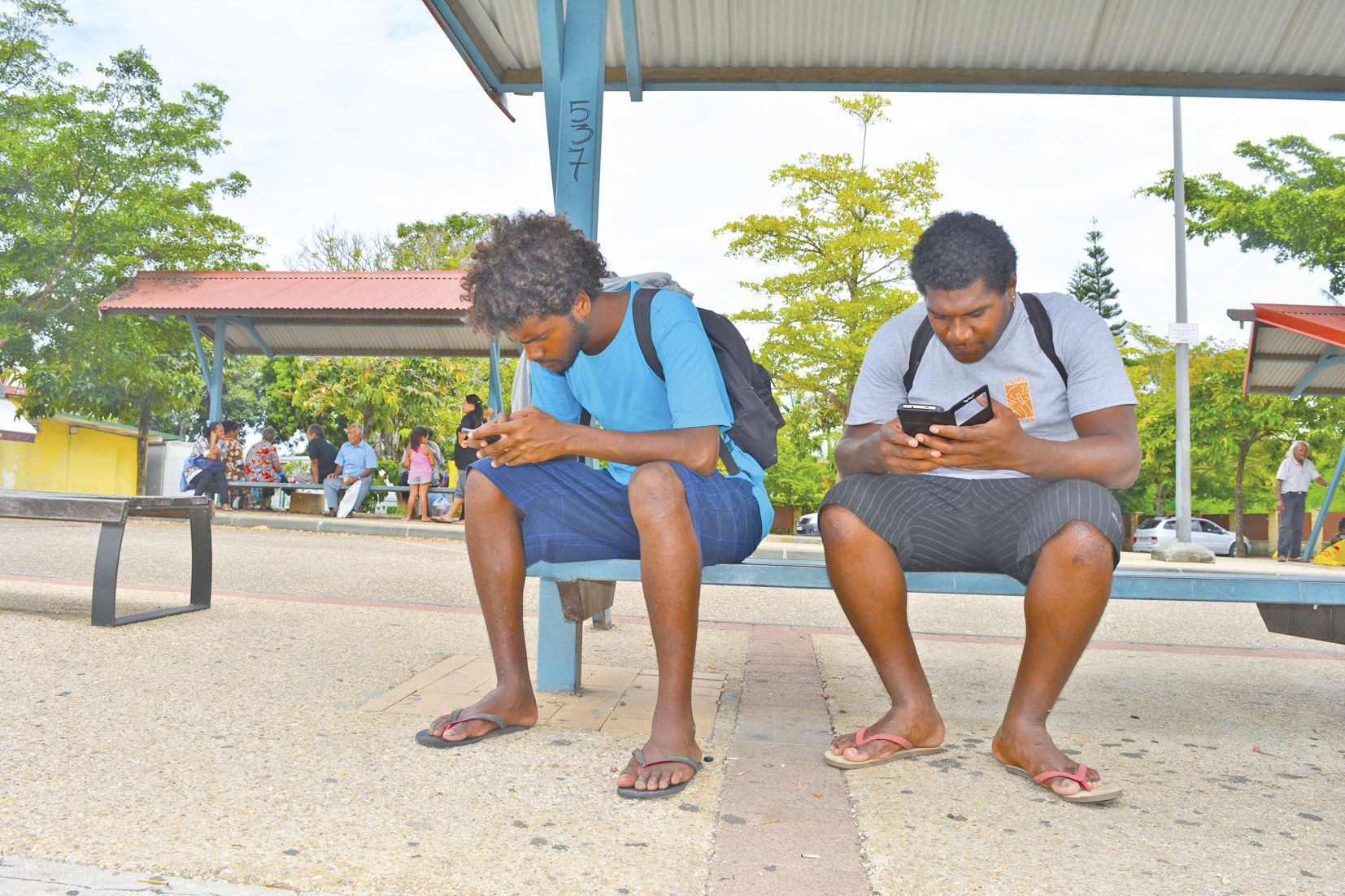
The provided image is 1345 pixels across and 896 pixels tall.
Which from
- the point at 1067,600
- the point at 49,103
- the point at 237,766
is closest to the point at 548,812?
the point at 237,766

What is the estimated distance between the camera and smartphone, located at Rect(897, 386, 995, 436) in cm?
246

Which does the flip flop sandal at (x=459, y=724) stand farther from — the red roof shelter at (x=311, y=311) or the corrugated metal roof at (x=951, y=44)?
the red roof shelter at (x=311, y=311)

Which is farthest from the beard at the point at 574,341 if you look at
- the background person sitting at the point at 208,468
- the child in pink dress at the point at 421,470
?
the background person sitting at the point at 208,468

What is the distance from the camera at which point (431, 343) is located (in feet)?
53.2

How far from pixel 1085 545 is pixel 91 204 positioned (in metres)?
22.3

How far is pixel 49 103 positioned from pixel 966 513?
22216 mm

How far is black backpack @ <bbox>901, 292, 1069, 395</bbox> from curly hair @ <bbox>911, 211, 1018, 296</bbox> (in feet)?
0.41

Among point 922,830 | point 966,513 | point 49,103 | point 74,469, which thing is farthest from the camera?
point 74,469

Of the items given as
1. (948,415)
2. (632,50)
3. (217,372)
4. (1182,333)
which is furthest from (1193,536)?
(948,415)

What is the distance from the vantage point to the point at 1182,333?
1483 centimetres

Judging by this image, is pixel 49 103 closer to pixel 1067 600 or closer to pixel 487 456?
pixel 487 456

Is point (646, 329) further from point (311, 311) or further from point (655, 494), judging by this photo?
point (311, 311)

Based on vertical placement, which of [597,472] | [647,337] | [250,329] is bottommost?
[597,472]

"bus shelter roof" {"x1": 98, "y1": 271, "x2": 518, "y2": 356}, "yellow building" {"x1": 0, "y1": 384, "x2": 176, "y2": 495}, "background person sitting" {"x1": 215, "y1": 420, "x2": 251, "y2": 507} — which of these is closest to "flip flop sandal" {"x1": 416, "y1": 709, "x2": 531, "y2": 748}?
"bus shelter roof" {"x1": 98, "y1": 271, "x2": 518, "y2": 356}
